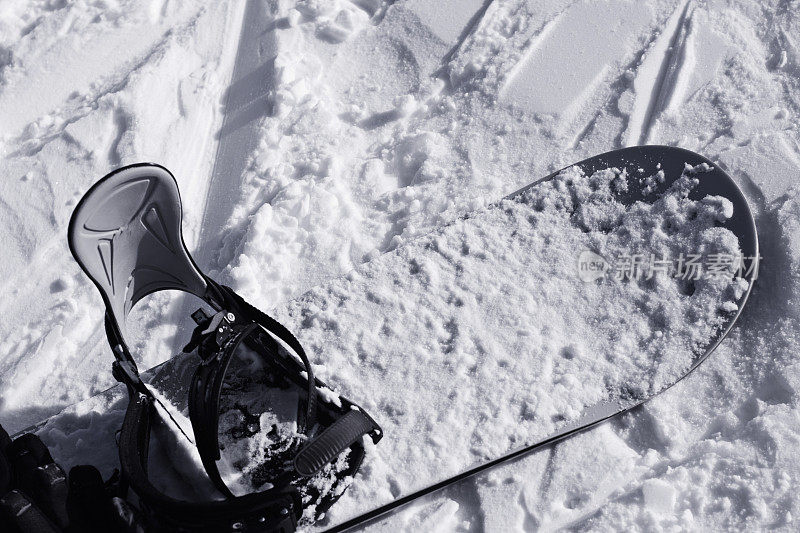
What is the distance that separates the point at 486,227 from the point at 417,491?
→ 853 mm

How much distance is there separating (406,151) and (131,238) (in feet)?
3.58

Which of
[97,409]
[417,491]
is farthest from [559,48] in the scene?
[97,409]

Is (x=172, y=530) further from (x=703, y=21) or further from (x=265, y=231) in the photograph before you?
(x=703, y=21)

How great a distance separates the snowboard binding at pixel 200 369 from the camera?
66.0 inches

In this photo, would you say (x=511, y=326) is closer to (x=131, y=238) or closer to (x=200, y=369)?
(x=200, y=369)

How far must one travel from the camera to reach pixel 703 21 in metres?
2.82

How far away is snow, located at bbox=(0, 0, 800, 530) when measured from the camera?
1940mm

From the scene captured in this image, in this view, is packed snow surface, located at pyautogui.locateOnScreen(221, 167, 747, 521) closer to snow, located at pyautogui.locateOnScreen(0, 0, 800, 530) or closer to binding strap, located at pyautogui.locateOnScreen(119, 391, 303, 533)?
snow, located at pyautogui.locateOnScreen(0, 0, 800, 530)

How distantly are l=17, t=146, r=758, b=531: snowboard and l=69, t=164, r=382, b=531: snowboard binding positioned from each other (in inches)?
4.2

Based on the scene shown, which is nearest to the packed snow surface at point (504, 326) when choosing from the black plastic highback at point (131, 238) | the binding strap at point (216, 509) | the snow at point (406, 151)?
the snow at point (406, 151)

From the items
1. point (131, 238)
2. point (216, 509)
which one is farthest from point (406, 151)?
point (216, 509)

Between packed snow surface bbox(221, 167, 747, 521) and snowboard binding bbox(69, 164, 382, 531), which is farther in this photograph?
packed snow surface bbox(221, 167, 747, 521)

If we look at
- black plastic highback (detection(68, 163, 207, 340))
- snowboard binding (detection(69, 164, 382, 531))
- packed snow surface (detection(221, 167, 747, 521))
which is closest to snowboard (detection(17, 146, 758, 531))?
packed snow surface (detection(221, 167, 747, 521))

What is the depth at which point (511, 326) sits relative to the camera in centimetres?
213
